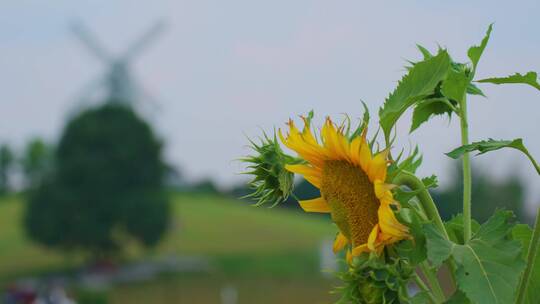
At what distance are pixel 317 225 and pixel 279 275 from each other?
13.8m

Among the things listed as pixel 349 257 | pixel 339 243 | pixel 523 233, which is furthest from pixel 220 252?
pixel 349 257

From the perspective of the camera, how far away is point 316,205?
5.26ft

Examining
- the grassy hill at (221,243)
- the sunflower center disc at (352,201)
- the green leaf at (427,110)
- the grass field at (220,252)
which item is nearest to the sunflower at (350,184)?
the sunflower center disc at (352,201)

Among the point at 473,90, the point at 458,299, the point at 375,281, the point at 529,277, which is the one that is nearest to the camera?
the point at 375,281

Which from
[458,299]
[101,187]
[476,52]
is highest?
[101,187]

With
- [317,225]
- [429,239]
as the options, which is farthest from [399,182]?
[317,225]

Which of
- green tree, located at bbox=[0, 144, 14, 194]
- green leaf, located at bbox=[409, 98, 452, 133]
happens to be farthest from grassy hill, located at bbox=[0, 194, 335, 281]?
green leaf, located at bbox=[409, 98, 452, 133]

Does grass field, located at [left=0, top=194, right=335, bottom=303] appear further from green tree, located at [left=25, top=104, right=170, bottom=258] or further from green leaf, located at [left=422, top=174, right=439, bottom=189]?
green leaf, located at [left=422, top=174, right=439, bottom=189]

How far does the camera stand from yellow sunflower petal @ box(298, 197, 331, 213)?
159 cm

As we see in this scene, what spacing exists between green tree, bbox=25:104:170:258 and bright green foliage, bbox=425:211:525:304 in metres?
40.1

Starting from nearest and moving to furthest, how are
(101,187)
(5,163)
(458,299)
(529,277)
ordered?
1. (458,299)
2. (529,277)
3. (101,187)
4. (5,163)

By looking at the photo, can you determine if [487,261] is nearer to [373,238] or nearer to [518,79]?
[373,238]

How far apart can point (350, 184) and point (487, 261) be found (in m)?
0.22

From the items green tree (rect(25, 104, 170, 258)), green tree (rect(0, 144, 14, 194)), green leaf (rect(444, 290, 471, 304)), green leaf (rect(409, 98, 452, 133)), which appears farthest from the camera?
green tree (rect(0, 144, 14, 194))
